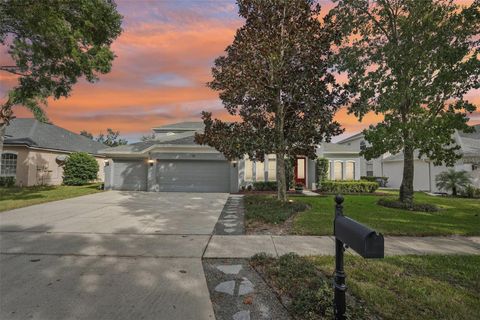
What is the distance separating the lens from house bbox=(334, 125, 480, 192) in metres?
18.7

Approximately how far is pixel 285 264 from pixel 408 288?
65.3 inches

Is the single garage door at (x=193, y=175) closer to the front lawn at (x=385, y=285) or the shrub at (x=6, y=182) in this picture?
the shrub at (x=6, y=182)

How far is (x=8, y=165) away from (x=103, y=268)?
69.0 feet

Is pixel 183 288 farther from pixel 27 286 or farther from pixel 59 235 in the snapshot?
pixel 59 235

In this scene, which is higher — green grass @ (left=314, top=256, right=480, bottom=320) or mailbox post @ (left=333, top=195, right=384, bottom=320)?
mailbox post @ (left=333, top=195, right=384, bottom=320)

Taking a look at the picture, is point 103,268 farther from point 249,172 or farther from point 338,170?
point 338,170

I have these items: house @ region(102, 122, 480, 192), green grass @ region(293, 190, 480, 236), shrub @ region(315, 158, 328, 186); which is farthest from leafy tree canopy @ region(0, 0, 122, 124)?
shrub @ region(315, 158, 328, 186)

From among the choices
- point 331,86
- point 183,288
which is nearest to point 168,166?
point 331,86

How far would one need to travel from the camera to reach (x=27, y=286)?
371cm

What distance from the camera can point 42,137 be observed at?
22391 millimetres

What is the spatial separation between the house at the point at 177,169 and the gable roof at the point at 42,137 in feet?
7.54

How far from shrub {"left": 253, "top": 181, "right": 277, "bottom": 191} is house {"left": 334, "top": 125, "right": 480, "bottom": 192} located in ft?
23.5

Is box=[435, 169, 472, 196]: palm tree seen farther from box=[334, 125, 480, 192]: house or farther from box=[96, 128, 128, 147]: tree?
box=[96, 128, 128, 147]: tree

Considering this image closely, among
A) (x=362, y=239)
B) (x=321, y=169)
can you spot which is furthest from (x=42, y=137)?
(x=362, y=239)
